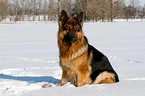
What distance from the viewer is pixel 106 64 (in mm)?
4320

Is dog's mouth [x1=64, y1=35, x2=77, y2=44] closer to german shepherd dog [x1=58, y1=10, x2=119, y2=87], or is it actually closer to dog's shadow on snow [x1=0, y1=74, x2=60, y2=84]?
german shepherd dog [x1=58, y1=10, x2=119, y2=87]

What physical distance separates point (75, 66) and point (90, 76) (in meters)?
0.44

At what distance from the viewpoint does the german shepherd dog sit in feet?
12.9

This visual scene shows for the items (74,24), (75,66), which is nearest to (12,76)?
(75,66)

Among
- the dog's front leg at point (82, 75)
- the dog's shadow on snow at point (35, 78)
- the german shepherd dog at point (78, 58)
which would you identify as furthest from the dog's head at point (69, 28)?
the dog's shadow on snow at point (35, 78)

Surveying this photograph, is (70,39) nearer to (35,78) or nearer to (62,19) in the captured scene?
(62,19)

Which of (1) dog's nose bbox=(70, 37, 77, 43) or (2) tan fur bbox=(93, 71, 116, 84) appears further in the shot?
(2) tan fur bbox=(93, 71, 116, 84)

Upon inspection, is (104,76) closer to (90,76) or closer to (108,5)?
(90,76)

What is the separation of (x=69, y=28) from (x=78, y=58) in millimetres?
680

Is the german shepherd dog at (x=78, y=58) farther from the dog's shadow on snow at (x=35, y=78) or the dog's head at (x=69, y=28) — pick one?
the dog's shadow on snow at (x=35, y=78)

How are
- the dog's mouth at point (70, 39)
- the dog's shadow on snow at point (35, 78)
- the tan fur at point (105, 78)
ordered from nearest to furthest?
the dog's mouth at point (70, 39) < the tan fur at point (105, 78) < the dog's shadow on snow at point (35, 78)

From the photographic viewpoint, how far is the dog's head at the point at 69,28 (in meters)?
3.86

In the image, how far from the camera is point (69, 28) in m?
3.89

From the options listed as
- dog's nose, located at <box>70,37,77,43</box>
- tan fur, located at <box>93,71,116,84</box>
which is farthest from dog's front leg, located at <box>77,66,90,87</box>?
dog's nose, located at <box>70,37,77,43</box>
